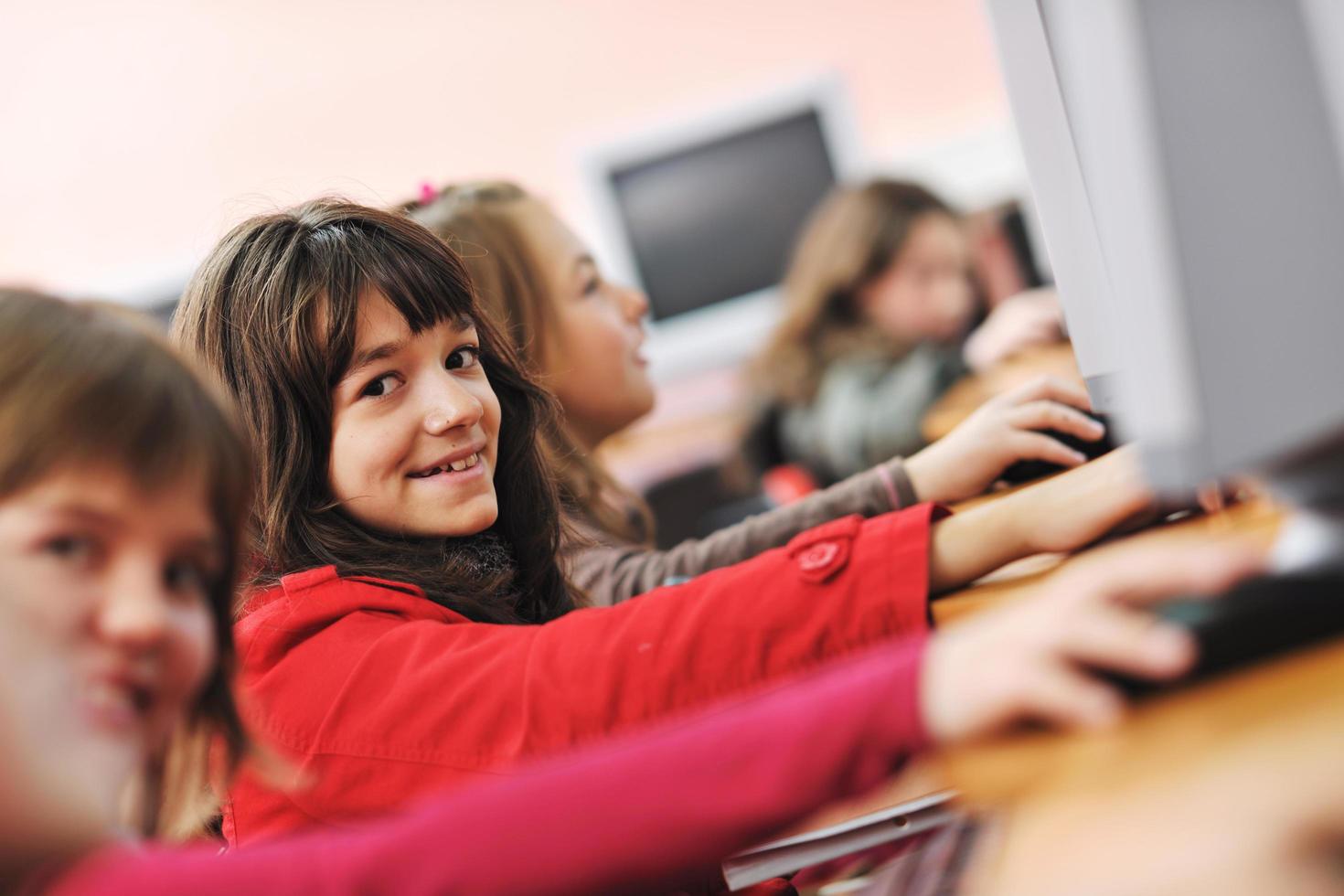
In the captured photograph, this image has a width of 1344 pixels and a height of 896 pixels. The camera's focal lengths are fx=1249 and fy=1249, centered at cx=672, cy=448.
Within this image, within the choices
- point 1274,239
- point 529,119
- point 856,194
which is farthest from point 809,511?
point 529,119

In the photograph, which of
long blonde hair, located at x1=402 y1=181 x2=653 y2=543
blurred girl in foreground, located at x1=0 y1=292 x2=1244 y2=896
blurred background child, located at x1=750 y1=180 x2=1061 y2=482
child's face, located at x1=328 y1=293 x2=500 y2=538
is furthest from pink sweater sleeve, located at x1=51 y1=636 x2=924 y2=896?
blurred background child, located at x1=750 y1=180 x2=1061 y2=482

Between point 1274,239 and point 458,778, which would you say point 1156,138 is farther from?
point 458,778


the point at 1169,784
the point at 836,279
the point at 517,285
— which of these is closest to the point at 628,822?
the point at 1169,784

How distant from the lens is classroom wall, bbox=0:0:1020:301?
3.97 metres

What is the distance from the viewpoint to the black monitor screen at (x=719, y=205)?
12.4 ft

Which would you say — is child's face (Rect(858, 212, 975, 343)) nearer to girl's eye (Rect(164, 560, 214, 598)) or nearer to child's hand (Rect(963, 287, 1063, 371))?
child's hand (Rect(963, 287, 1063, 371))

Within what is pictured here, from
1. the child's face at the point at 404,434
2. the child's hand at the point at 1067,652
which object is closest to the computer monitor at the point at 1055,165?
the child's hand at the point at 1067,652

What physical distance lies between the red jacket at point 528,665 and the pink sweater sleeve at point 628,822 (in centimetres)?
26

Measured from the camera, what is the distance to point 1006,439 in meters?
1.00

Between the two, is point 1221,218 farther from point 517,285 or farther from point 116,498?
point 517,285

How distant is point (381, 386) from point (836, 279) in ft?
5.99

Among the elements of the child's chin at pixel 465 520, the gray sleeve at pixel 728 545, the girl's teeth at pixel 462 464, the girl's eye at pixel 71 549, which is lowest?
the gray sleeve at pixel 728 545

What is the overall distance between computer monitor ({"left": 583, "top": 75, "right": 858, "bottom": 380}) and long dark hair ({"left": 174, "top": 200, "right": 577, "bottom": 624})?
2.81 metres

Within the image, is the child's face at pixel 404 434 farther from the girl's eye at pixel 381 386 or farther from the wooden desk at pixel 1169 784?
the wooden desk at pixel 1169 784
